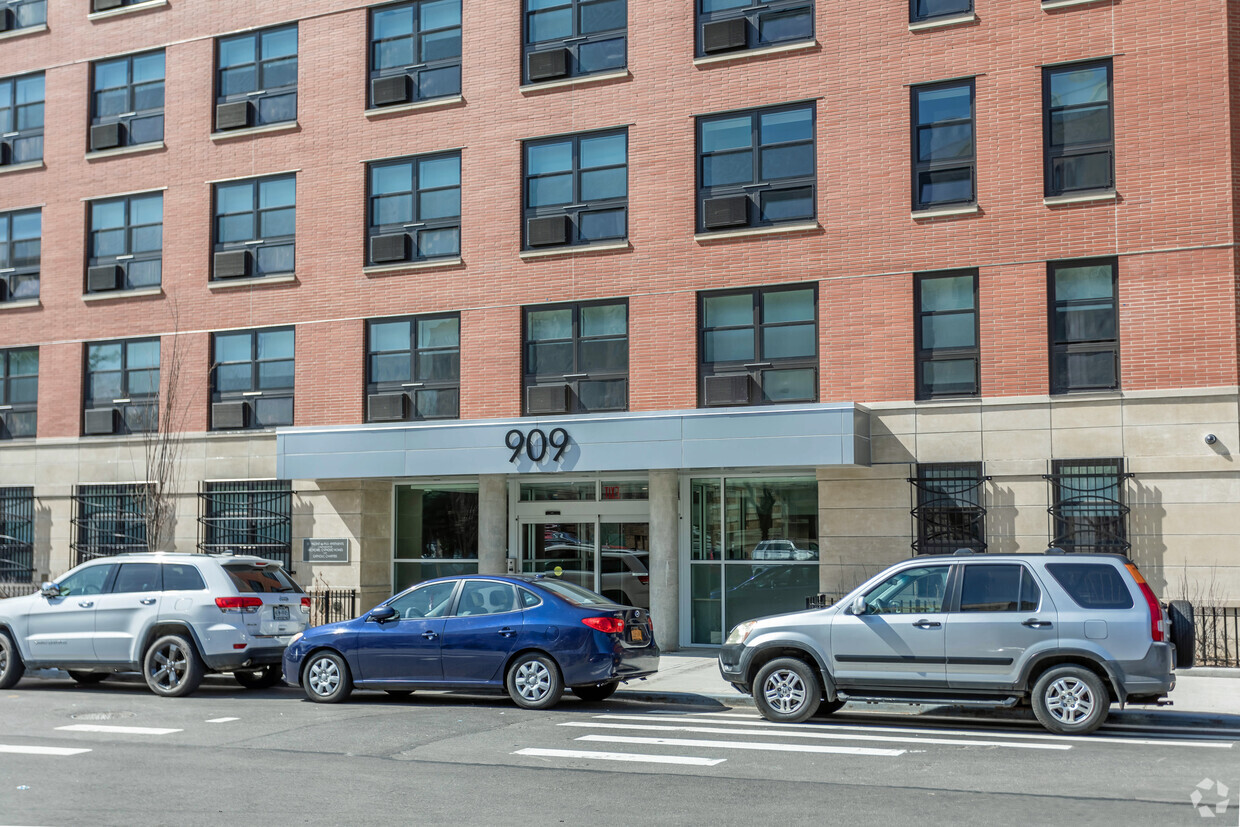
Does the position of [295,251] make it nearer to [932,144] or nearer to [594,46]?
[594,46]

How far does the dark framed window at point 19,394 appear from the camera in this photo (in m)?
25.8

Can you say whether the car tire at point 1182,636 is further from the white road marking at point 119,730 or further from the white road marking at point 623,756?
the white road marking at point 119,730

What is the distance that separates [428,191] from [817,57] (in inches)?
288

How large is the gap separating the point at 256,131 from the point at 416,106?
3.52 metres

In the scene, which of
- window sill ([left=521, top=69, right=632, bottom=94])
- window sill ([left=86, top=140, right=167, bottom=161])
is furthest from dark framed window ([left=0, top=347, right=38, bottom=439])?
window sill ([left=521, top=69, right=632, bottom=94])

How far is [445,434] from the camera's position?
68.9ft

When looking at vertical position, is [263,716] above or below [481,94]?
below

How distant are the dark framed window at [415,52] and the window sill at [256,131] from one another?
177 centimetres

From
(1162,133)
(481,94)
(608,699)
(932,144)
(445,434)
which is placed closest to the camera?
(608,699)

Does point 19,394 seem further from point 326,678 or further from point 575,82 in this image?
point 326,678

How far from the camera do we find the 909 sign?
2033 centimetres

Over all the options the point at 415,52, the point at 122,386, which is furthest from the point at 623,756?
the point at 122,386

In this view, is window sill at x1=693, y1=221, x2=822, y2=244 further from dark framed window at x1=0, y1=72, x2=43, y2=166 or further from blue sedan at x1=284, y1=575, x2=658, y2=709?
dark framed window at x1=0, y1=72, x2=43, y2=166

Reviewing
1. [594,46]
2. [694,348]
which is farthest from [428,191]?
[694,348]
